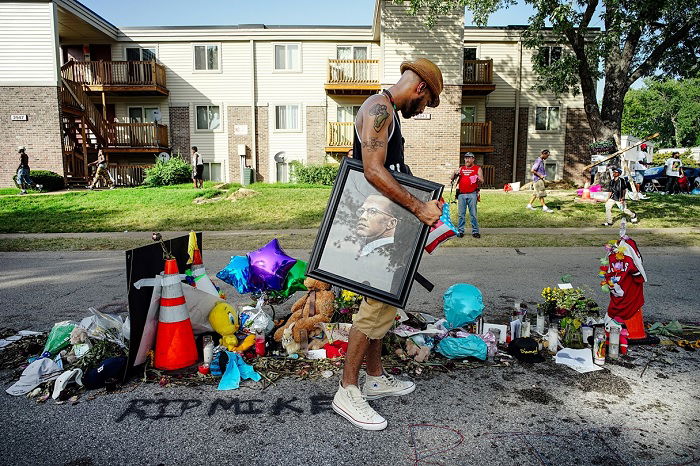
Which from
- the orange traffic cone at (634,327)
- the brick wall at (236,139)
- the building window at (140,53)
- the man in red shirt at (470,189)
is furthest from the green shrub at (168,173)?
the orange traffic cone at (634,327)

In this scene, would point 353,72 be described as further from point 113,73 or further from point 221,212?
point 221,212

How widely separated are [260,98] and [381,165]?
78.1ft

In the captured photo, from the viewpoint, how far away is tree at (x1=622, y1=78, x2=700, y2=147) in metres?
61.0

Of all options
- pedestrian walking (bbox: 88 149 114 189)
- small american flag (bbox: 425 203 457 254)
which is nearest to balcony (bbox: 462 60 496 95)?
pedestrian walking (bbox: 88 149 114 189)

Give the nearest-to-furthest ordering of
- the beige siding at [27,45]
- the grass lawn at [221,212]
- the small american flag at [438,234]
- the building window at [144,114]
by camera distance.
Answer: the small american flag at [438,234] → the grass lawn at [221,212] → the beige siding at [27,45] → the building window at [144,114]

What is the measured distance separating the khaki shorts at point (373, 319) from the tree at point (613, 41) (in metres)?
15.1

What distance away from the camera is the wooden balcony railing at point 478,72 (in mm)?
24281

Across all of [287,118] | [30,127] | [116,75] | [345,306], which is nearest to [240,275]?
[345,306]

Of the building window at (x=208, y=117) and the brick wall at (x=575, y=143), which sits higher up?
the building window at (x=208, y=117)

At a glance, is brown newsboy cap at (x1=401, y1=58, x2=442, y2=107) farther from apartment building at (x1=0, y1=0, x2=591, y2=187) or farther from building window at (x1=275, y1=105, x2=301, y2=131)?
building window at (x1=275, y1=105, x2=301, y2=131)

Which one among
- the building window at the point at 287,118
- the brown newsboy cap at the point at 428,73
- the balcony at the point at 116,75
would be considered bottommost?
the brown newsboy cap at the point at 428,73

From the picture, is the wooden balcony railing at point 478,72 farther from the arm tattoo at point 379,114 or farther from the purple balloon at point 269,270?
the arm tattoo at point 379,114

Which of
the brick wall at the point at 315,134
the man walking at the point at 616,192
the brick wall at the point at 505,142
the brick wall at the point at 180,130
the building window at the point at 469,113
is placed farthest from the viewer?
the brick wall at the point at 505,142

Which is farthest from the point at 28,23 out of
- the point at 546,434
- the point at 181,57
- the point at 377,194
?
the point at 546,434
